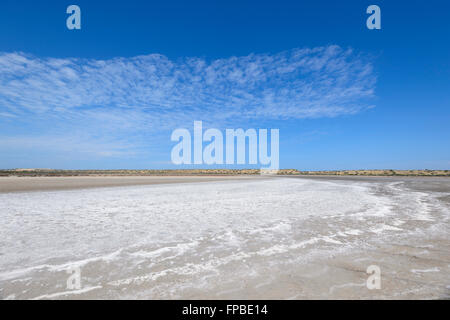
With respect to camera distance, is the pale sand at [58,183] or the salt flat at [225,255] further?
the pale sand at [58,183]

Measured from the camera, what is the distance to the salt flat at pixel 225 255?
3012 millimetres

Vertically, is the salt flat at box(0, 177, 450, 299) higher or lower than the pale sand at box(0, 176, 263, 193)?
higher

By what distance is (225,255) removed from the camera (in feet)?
14.1

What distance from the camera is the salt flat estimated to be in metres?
3.01

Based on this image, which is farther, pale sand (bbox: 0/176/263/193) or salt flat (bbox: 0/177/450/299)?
pale sand (bbox: 0/176/263/193)

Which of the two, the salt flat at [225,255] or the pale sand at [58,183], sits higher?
the salt flat at [225,255]

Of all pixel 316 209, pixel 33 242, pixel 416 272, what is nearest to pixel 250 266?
pixel 416 272

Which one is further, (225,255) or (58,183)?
(58,183)

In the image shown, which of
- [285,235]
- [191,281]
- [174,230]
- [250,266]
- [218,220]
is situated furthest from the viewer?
[218,220]

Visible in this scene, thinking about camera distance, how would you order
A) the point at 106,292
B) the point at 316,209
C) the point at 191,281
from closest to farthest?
the point at 106,292 < the point at 191,281 < the point at 316,209

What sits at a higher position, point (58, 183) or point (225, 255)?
point (225, 255)

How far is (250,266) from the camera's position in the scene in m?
3.77
